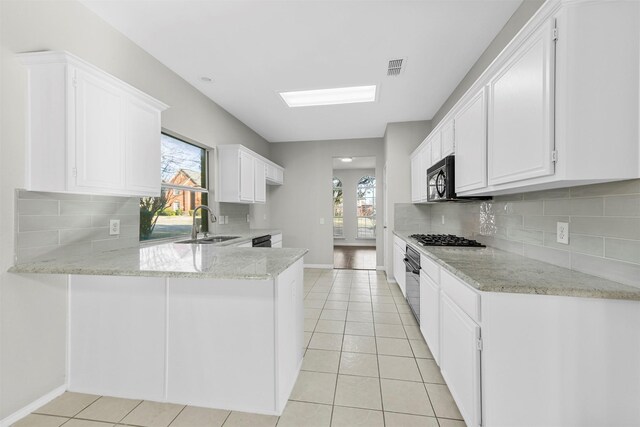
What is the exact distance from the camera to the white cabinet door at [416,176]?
3.79 meters

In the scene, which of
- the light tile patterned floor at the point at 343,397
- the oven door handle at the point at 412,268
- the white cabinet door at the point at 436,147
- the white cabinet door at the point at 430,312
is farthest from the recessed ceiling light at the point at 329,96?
the light tile patterned floor at the point at 343,397

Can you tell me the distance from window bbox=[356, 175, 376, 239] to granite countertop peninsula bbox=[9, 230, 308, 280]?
7491 mm

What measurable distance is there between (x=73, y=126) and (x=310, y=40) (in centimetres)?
187

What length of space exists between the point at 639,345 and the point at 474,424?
79cm

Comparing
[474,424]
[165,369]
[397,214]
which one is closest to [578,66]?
[474,424]

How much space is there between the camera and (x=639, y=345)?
3.68 feet

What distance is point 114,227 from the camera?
217cm

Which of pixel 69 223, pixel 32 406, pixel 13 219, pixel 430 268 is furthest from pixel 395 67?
pixel 32 406

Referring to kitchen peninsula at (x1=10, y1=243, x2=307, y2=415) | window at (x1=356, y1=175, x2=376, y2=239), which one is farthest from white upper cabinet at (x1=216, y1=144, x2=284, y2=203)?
window at (x1=356, y1=175, x2=376, y2=239)

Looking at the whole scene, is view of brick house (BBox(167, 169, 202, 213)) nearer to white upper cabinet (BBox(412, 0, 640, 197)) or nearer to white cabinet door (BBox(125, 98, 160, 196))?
white cabinet door (BBox(125, 98, 160, 196))

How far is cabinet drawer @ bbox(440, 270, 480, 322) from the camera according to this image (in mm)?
1354

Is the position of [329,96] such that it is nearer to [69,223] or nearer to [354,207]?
[69,223]

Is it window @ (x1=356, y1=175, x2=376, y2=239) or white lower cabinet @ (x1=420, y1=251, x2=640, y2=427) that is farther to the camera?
window @ (x1=356, y1=175, x2=376, y2=239)

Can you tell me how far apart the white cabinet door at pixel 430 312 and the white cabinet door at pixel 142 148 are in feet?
7.89
